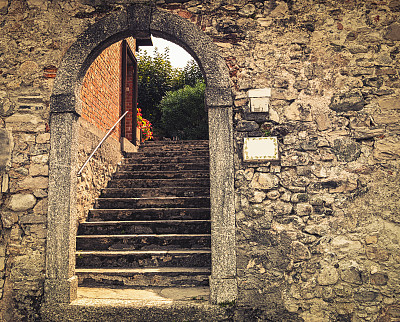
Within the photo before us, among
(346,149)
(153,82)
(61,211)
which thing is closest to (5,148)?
(61,211)

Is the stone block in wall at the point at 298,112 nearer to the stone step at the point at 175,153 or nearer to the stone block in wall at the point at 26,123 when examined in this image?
the stone block in wall at the point at 26,123

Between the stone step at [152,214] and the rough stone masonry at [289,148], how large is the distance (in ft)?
5.42

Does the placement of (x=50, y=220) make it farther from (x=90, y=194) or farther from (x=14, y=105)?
(x=90, y=194)

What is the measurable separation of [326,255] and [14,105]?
142 inches

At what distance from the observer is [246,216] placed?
3150 mm

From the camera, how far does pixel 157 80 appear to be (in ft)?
46.2

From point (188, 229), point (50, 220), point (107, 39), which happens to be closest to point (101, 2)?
point (107, 39)

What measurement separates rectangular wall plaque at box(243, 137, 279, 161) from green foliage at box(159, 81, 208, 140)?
28.6ft

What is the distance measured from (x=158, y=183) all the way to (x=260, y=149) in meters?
2.83

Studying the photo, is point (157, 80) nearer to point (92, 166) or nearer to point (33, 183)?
point (92, 166)

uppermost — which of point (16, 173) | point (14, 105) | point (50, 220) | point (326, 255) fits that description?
point (14, 105)

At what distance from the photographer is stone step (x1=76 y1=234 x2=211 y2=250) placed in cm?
434

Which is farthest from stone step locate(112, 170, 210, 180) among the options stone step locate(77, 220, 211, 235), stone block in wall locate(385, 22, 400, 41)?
stone block in wall locate(385, 22, 400, 41)

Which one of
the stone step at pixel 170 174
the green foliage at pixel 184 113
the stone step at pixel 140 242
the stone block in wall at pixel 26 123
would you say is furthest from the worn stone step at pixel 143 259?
the green foliage at pixel 184 113
